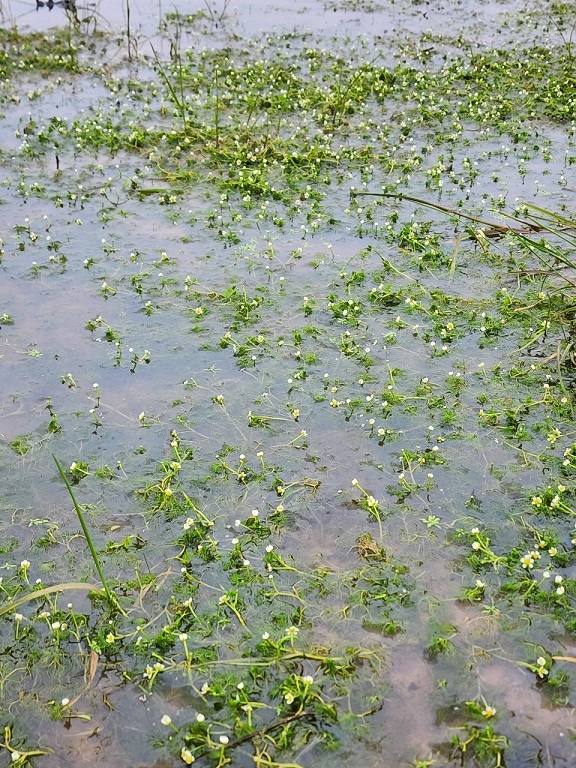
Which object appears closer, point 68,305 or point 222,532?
point 222,532

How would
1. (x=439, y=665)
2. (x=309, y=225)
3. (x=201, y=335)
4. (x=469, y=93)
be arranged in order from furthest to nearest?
(x=469, y=93) < (x=309, y=225) < (x=201, y=335) < (x=439, y=665)

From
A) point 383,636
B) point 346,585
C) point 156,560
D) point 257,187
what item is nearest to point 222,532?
point 156,560

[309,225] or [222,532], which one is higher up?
[309,225]

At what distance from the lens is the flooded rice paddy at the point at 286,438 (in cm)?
473

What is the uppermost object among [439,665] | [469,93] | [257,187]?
[469,93]

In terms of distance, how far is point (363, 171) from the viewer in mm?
11703

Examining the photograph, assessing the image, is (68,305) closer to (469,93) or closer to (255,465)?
(255,465)

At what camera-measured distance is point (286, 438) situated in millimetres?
6848

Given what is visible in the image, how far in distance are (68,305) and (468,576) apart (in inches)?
221

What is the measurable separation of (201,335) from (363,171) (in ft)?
16.3

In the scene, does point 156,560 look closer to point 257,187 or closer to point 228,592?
point 228,592

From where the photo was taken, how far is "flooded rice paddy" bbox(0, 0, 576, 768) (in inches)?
186

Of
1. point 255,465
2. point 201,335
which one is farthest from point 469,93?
point 255,465

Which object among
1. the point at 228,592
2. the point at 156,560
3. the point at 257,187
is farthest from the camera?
the point at 257,187
